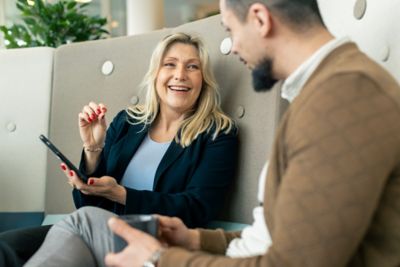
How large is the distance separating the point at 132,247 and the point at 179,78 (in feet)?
3.30

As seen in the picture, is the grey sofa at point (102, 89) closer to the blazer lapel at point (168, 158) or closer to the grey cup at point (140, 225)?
the blazer lapel at point (168, 158)

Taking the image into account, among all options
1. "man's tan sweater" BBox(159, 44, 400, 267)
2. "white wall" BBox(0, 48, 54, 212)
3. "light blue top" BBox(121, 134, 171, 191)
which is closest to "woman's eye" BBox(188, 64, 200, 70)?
"light blue top" BBox(121, 134, 171, 191)

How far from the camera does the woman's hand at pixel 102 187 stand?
1.52 m

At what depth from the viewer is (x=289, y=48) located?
2.71 ft

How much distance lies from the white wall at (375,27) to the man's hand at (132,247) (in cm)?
68

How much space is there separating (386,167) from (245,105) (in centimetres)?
102

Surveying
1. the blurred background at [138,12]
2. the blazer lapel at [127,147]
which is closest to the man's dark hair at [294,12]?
the blazer lapel at [127,147]

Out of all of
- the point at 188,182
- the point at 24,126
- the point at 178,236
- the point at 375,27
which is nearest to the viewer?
the point at 178,236

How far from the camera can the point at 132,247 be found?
0.81 m

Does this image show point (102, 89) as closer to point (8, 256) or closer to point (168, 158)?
point (168, 158)

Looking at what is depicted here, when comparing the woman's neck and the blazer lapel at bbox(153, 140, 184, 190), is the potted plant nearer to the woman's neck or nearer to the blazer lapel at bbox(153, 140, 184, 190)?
the woman's neck

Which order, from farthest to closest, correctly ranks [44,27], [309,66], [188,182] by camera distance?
[44,27], [188,182], [309,66]

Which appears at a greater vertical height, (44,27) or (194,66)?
(44,27)

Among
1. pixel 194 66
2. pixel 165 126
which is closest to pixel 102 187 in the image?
pixel 165 126
